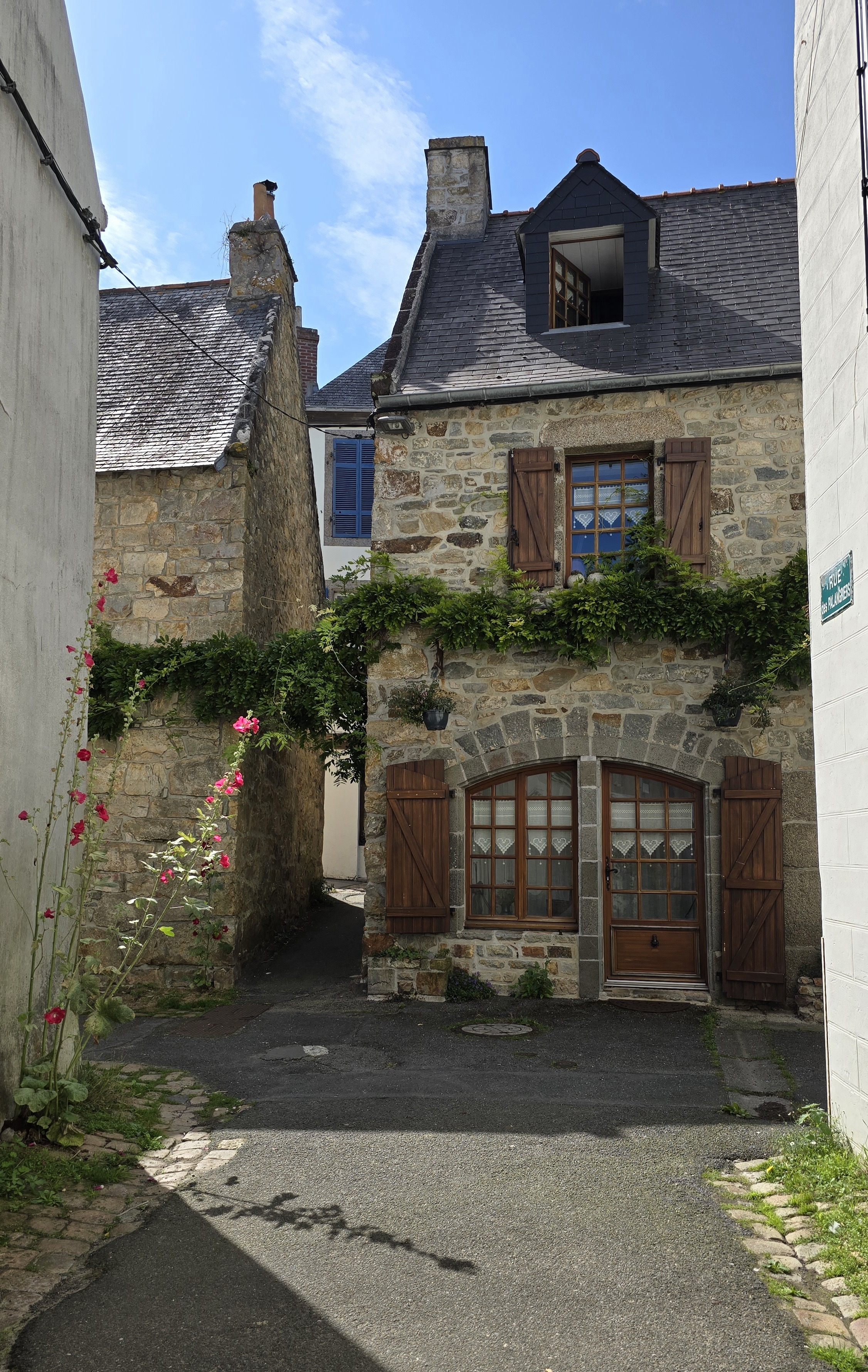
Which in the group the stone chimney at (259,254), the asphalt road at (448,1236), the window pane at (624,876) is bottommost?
the asphalt road at (448,1236)

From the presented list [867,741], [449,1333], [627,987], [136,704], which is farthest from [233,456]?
[449,1333]

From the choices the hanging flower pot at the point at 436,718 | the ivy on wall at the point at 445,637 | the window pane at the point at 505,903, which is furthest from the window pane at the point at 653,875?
the hanging flower pot at the point at 436,718

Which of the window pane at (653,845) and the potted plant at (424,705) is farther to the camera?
the potted plant at (424,705)

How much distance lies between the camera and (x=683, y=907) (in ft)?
26.5

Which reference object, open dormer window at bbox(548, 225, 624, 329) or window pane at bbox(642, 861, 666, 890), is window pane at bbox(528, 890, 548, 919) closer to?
window pane at bbox(642, 861, 666, 890)

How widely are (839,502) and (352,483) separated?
38.4 ft

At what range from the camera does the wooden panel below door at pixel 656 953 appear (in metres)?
8.01

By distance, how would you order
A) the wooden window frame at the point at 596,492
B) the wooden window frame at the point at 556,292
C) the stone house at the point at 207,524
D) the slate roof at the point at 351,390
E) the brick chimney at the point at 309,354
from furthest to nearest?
the brick chimney at the point at 309,354
the slate roof at the point at 351,390
the wooden window frame at the point at 556,292
the stone house at the point at 207,524
the wooden window frame at the point at 596,492

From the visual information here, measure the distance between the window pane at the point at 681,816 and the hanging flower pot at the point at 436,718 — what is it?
1.94 m

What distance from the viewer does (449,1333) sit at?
10.1 feet

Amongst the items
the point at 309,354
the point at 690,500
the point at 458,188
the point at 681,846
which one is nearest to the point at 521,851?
the point at 681,846

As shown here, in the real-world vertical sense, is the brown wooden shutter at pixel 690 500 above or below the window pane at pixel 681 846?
above

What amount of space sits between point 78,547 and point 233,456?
4246 mm

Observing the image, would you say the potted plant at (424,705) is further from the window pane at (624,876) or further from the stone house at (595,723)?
the window pane at (624,876)
